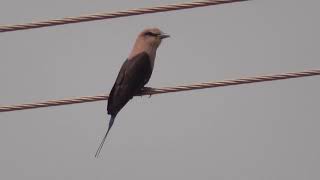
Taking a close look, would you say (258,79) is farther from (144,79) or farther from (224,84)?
(144,79)

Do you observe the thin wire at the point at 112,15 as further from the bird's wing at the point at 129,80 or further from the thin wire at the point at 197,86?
the bird's wing at the point at 129,80

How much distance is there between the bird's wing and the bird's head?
19 cm

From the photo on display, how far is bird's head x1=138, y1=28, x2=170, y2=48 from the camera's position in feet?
37.0

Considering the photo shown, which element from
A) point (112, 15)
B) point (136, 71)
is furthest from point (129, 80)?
point (112, 15)

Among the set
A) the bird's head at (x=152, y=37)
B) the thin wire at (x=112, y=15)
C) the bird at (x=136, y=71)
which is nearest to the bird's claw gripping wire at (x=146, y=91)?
the bird at (x=136, y=71)

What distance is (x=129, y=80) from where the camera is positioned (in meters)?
10.7

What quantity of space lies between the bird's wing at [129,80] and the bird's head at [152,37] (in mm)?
192

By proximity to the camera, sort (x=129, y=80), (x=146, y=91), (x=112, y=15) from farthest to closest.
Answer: (x=129, y=80) < (x=146, y=91) < (x=112, y=15)

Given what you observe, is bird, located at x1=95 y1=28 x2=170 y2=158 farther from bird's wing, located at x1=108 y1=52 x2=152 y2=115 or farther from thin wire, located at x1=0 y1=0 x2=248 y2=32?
thin wire, located at x1=0 y1=0 x2=248 y2=32

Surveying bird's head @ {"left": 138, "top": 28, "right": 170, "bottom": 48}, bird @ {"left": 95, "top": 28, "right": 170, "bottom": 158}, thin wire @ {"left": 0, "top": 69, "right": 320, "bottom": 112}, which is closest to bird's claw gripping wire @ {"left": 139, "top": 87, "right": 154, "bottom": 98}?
bird @ {"left": 95, "top": 28, "right": 170, "bottom": 158}

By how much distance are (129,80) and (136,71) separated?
0.57 ft

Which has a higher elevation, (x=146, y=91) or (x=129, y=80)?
(x=129, y=80)

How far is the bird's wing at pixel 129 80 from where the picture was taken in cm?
1041

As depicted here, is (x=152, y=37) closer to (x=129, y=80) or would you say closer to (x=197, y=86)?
(x=129, y=80)
